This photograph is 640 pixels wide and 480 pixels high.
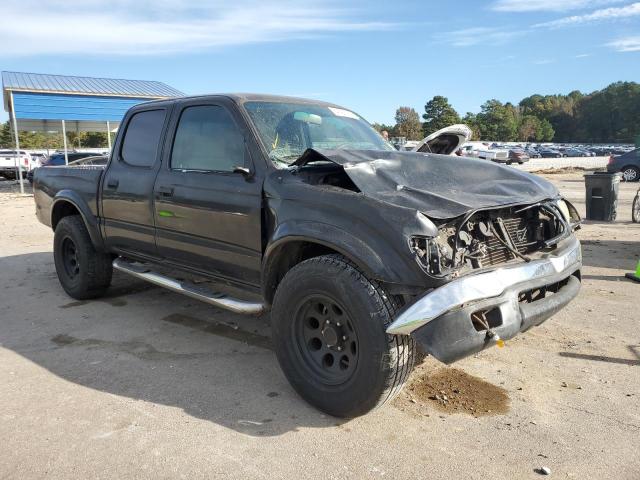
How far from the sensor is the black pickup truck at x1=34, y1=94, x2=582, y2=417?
273 cm

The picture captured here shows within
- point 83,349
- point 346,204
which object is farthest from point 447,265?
point 83,349

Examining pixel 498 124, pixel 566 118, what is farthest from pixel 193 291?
pixel 566 118

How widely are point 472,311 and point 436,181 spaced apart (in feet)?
3.15

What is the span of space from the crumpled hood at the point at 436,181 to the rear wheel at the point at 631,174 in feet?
72.6

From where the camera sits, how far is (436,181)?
129 inches

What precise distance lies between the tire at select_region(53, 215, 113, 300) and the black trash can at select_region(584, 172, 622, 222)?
378 inches

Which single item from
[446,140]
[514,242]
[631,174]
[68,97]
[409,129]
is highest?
[409,129]

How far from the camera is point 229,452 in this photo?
2799 millimetres

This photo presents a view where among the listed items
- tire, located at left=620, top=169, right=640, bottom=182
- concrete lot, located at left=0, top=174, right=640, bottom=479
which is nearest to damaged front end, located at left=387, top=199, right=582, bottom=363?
concrete lot, located at left=0, top=174, right=640, bottom=479

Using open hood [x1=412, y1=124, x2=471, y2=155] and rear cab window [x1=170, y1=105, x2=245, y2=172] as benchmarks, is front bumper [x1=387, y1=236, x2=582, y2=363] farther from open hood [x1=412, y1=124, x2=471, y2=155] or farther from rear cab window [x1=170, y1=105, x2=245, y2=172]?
open hood [x1=412, y1=124, x2=471, y2=155]

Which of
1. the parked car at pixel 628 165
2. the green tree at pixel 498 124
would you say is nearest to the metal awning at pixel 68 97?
the parked car at pixel 628 165

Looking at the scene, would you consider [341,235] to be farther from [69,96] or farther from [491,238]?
[69,96]

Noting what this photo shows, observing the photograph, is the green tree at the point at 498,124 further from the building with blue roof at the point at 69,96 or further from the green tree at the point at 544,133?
the building with blue roof at the point at 69,96

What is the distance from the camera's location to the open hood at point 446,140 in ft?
15.6
